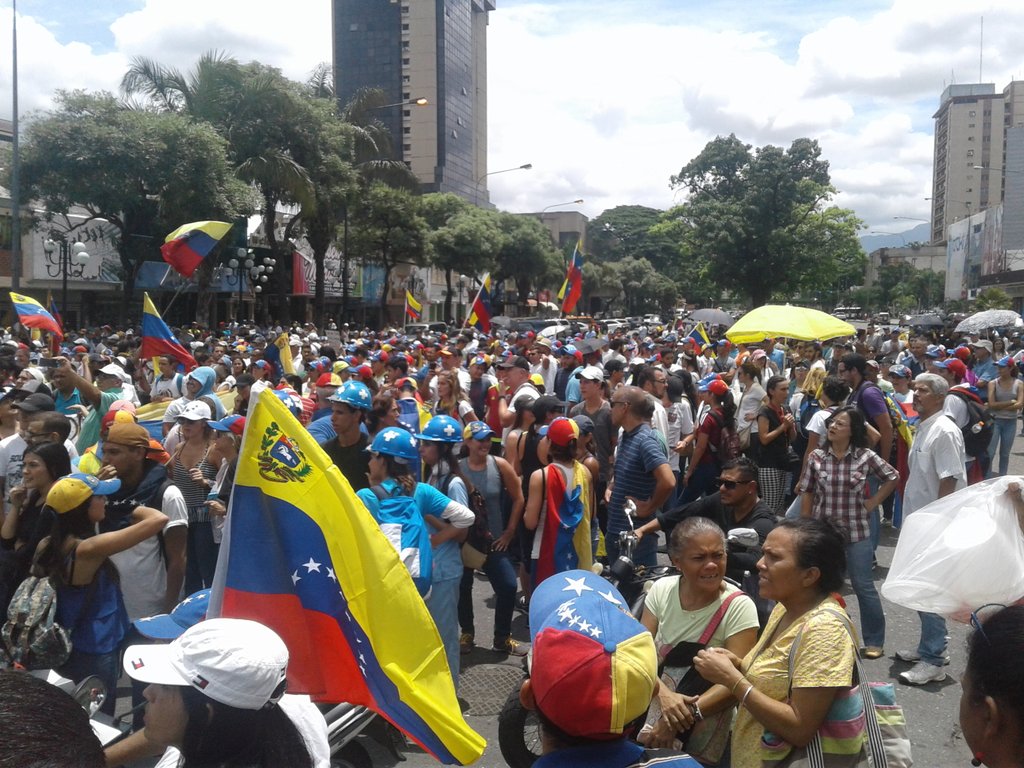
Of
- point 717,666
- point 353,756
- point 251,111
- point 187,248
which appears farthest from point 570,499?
point 251,111

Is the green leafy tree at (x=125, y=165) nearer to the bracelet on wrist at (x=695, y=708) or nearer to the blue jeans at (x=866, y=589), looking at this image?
the blue jeans at (x=866, y=589)

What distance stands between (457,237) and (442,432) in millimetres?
41206

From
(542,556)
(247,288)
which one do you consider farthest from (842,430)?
(247,288)

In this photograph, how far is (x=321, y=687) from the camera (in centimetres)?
303

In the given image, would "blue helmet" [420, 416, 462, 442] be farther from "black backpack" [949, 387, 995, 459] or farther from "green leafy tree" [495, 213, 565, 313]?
"green leafy tree" [495, 213, 565, 313]

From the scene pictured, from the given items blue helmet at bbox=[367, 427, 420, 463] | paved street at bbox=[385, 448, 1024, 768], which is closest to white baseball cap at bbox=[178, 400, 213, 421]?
blue helmet at bbox=[367, 427, 420, 463]

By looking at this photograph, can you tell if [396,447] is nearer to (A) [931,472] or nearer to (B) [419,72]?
(A) [931,472]

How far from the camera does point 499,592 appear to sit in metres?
5.77

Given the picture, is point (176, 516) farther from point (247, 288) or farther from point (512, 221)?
point (512, 221)

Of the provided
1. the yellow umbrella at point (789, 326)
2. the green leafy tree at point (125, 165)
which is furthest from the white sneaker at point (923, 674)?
the green leafy tree at point (125, 165)

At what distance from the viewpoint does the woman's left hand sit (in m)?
2.66

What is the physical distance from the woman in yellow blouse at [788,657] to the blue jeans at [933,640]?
292 cm

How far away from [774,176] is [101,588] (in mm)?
35343

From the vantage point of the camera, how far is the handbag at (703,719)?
2.92 metres
